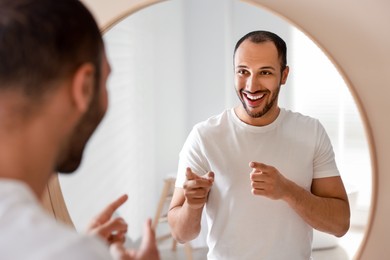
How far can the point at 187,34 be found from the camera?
1.08 metres

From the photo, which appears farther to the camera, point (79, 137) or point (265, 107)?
point (265, 107)

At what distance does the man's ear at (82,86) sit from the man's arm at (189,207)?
1.41 feet

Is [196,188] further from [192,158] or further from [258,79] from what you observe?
[258,79]

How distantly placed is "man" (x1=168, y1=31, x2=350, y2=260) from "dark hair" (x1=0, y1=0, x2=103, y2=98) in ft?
1.82

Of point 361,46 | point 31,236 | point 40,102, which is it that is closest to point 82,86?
point 40,102

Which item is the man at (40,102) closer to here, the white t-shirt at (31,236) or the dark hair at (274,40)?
the white t-shirt at (31,236)

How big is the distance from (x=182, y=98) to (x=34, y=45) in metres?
0.61

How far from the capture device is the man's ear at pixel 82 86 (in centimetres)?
52

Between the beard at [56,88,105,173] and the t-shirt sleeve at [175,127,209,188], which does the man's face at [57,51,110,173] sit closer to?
the beard at [56,88,105,173]

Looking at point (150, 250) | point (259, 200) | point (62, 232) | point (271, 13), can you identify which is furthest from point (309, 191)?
point (62, 232)

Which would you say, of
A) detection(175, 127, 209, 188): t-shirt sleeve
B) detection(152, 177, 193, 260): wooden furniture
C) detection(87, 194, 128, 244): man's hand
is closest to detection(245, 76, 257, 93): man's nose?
detection(175, 127, 209, 188): t-shirt sleeve

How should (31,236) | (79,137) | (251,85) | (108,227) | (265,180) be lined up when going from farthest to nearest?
1. (251,85)
2. (265,180)
3. (108,227)
4. (79,137)
5. (31,236)

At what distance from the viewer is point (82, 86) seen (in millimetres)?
524

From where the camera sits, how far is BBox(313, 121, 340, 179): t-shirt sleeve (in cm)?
106
